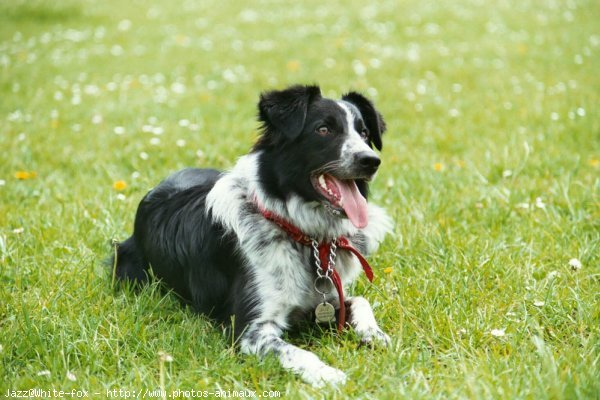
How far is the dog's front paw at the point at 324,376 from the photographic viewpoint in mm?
2678

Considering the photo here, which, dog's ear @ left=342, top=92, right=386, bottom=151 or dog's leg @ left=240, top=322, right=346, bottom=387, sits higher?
dog's ear @ left=342, top=92, right=386, bottom=151

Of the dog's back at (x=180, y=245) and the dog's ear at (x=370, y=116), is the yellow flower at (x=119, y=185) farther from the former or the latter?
the dog's ear at (x=370, y=116)

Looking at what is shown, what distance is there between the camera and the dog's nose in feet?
10.1

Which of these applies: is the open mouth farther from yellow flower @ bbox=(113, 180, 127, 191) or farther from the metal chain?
yellow flower @ bbox=(113, 180, 127, 191)

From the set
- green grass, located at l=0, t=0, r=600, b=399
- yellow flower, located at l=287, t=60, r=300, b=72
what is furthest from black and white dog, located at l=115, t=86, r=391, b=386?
yellow flower, located at l=287, t=60, r=300, b=72

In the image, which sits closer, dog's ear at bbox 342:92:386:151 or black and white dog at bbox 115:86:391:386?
black and white dog at bbox 115:86:391:386

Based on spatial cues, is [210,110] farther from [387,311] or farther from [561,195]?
[387,311]

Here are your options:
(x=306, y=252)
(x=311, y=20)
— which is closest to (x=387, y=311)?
(x=306, y=252)

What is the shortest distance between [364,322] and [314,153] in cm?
90

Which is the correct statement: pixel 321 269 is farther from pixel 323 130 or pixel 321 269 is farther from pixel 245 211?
pixel 323 130

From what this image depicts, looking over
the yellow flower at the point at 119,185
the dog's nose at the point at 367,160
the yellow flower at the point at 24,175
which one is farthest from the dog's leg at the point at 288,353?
the yellow flower at the point at 24,175

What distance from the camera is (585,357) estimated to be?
2.74 m

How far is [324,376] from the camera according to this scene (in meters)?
2.73

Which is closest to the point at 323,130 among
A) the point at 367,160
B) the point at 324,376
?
the point at 367,160
